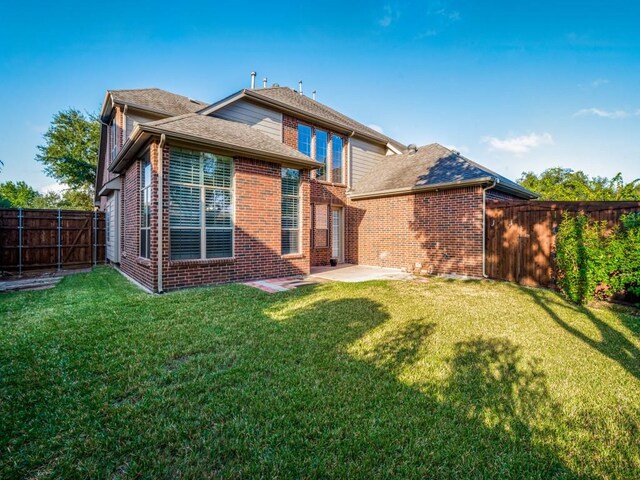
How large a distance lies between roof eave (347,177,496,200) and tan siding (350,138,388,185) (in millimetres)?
1537

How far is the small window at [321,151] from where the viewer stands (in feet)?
40.7

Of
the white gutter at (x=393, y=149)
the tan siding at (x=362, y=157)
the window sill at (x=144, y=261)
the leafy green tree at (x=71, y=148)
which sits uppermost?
the leafy green tree at (x=71, y=148)

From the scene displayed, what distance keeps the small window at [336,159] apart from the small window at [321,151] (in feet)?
1.30

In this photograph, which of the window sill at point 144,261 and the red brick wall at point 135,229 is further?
the window sill at point 144,261

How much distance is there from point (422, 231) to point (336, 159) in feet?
16.4

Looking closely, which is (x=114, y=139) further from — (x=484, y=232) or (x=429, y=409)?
(x=429, y=409)

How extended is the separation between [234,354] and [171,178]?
4.92 meters

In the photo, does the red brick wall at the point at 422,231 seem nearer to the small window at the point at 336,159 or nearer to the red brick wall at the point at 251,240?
the small window at the point at 336,159

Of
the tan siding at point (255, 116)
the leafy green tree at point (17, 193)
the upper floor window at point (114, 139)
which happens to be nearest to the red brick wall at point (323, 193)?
the tan siding at point (255, 116)

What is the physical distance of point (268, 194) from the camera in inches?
329

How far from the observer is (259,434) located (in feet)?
7.07

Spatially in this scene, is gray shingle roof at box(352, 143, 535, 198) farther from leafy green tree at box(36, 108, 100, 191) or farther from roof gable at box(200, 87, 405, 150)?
leafy green tree at box(36, 108, 100, 191)

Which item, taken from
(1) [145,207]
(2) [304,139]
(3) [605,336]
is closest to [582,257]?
(3) [605,336]

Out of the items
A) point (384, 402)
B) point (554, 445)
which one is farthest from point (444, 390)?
point (554, 445)
